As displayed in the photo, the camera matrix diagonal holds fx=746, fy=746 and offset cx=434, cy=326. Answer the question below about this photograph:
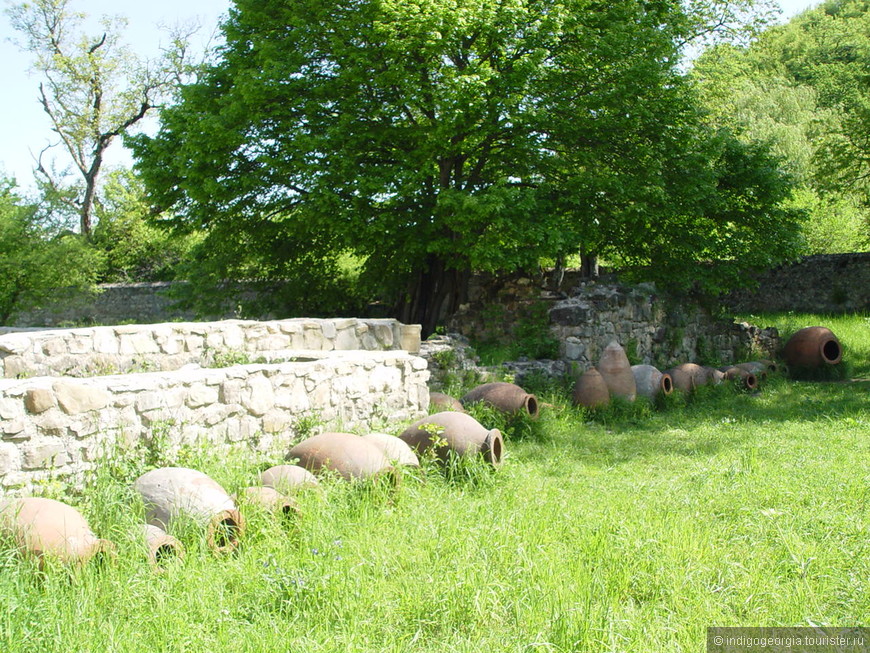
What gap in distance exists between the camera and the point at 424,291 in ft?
53.4

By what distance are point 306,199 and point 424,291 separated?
3.50 metres

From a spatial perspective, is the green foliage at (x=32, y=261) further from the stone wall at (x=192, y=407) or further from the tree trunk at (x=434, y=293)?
the stone wall at (x=192, y=407)

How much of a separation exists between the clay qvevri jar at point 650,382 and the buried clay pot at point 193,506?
773 cm

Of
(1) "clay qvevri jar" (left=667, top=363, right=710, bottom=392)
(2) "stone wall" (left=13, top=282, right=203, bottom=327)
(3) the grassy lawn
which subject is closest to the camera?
(3) the grassy lawn

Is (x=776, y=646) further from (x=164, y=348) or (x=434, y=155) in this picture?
(x=434, y=155)

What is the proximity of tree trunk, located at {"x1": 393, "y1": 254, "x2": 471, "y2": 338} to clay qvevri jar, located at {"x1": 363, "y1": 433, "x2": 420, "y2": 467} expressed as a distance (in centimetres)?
957

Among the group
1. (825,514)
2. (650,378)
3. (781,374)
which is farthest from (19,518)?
(781,374)

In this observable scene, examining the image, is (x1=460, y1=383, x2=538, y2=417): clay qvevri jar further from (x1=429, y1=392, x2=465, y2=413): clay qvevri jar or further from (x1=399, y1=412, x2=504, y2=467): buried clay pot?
(x1=399, y1=412, x2=504, y2=467): buried clay pot

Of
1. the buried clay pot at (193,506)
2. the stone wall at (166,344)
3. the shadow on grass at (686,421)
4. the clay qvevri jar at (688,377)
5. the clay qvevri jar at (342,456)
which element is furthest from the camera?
the clay qvevri jar at (688,377)

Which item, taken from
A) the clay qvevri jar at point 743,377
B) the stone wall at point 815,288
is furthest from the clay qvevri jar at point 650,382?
the stone wall at point 815,288

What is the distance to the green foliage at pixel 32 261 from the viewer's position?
1669 centimetres

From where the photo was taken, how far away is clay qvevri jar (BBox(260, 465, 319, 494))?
504 cm

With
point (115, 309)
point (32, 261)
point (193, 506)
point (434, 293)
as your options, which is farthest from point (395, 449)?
point (115, 309)

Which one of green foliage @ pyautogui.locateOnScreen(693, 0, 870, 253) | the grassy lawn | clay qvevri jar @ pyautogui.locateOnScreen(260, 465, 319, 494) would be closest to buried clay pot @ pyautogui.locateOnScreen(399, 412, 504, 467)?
the grassy lawn
